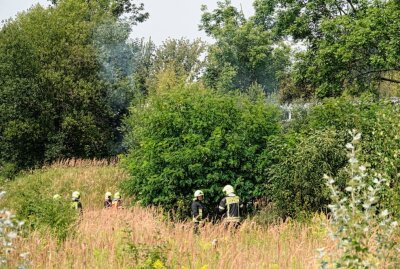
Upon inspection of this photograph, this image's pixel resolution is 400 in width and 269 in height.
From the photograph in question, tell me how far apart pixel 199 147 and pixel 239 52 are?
24.6 meters

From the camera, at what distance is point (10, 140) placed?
116 ft

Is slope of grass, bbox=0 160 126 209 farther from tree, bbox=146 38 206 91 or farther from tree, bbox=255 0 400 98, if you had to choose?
tree, bbox=146 38 206 91

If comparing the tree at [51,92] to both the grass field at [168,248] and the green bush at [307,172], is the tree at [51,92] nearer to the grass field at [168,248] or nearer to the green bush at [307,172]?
the green bush at [307,172]

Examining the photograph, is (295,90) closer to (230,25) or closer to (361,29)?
(230,25)

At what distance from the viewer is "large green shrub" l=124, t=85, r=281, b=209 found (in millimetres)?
19531

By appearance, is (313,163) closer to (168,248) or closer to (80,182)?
(168,248)

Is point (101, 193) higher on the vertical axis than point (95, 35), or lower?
lower

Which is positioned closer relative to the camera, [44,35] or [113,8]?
[44,35]

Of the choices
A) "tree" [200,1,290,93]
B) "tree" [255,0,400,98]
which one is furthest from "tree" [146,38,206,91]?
"tree" [255,0,400,98]

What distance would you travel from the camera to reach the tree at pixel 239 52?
137 feet

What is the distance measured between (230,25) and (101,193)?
1957 centimetres

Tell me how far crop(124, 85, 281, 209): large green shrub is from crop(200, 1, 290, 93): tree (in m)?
18.5

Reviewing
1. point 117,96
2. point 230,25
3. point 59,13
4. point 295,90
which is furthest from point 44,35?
point 295,90

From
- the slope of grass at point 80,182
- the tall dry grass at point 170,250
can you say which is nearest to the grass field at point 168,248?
the tall dry grass at point 170,250
